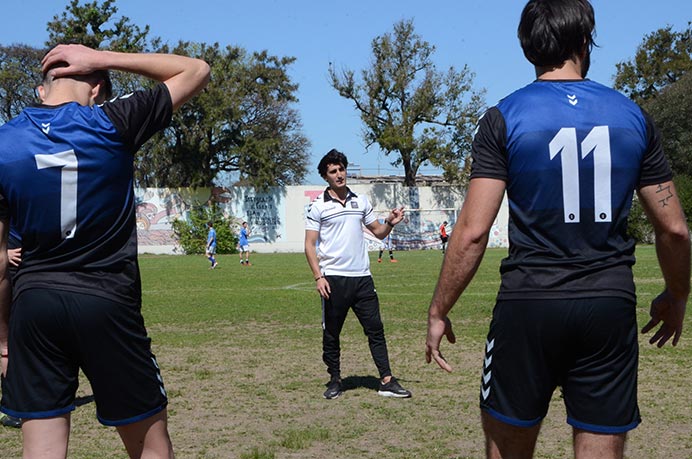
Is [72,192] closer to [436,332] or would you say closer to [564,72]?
[436,332]

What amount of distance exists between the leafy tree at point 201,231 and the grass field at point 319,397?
36.2 meters

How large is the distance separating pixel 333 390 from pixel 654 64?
6939 centimetres

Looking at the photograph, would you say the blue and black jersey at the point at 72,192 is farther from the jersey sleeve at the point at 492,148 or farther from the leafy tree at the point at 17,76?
the leafy tree at the point at 17,76

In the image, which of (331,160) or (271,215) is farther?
(271,215)

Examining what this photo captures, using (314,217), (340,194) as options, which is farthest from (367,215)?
(314,217)

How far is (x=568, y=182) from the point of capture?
10.3 feet

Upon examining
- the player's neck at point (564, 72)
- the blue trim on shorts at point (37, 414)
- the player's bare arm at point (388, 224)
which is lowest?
the blue trim on shorts at point (37, 414)

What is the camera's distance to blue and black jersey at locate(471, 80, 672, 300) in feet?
10.3

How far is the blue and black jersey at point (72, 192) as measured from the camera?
3.41m

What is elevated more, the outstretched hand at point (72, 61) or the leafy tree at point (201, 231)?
the outstretched hand at point (72, 61)

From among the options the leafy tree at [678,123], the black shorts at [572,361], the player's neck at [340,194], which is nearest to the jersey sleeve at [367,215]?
the player's neck at [340,194]

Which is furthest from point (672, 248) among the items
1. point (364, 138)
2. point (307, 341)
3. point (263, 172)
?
point (364, 138)

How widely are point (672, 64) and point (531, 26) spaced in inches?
2860

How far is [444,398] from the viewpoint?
7801 millimetres
